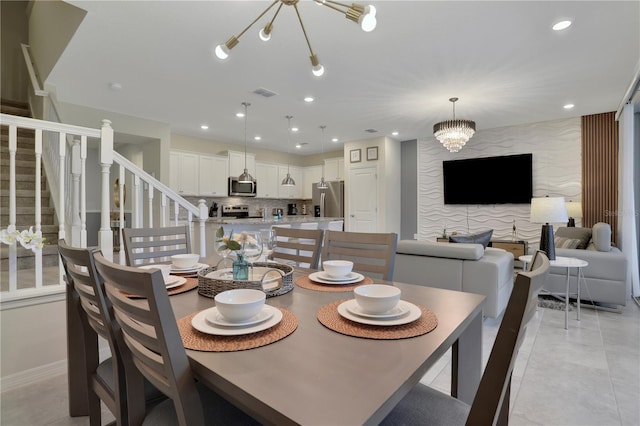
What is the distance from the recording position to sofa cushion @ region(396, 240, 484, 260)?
289 centimetres

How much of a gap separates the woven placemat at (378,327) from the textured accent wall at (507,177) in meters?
5.73

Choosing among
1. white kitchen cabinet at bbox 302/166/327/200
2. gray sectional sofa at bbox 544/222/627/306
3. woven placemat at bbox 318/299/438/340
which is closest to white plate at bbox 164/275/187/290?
woven placemat at bbox 318/299/438/340

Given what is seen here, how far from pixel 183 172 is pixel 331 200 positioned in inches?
131

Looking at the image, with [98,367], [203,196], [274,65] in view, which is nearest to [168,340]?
[98,367]

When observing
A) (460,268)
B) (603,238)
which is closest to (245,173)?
(460,268)

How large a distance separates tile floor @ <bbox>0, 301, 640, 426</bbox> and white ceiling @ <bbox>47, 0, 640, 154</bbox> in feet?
8.58

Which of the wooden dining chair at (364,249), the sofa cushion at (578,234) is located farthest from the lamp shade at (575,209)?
the wooden dining chair at (364,249)

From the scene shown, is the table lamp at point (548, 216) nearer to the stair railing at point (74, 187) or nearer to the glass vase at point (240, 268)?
the glass vase at point (240, 268)

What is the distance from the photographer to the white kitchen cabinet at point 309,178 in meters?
8.27

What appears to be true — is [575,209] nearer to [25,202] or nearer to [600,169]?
[600,169]

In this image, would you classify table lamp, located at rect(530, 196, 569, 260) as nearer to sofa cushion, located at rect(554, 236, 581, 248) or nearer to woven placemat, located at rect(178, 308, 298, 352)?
sofa cushion, located at rect(554, 236, 581, 248)

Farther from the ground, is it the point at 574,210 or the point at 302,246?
the point at 574,210

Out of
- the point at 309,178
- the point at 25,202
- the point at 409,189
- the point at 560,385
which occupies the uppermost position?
the point at 309,178

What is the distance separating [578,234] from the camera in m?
4.36
